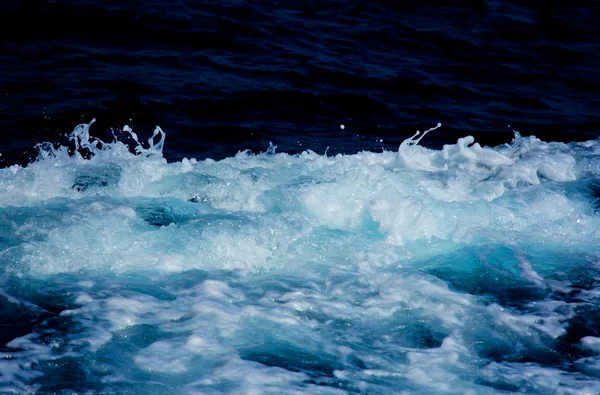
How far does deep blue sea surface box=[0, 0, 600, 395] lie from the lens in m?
3.98

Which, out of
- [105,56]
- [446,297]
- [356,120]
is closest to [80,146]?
[105,56]

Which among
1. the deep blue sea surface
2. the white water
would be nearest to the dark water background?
the deep blue sea surface

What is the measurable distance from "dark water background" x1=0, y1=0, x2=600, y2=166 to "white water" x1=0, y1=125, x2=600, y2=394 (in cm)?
161

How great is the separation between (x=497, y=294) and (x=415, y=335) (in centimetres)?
85

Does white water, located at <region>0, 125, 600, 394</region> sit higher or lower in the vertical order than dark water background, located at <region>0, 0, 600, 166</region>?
lower

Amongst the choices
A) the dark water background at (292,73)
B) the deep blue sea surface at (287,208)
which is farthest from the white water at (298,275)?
the dark water background at (292,73)

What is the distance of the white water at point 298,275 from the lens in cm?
386

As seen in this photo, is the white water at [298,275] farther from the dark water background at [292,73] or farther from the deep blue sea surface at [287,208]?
the dark water background at [292,73]

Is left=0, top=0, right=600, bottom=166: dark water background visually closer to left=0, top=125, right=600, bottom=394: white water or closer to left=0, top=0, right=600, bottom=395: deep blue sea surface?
left=0, top=0, right=600, bottom=395: deep blue sea surface

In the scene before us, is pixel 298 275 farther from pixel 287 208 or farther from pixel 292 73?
pixel 292 73

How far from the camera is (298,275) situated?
4.94 m

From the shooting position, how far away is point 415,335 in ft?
14.1

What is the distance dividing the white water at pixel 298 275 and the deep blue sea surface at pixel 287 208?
0.06 feet

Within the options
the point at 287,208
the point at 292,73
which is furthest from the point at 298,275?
the point at 292,73
